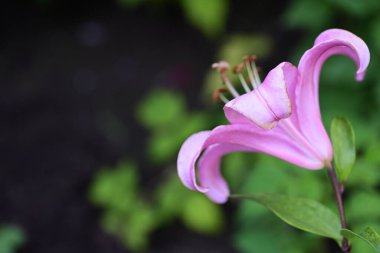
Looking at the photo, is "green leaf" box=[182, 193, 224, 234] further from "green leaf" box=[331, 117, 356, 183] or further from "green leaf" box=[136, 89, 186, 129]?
"green leaf" box=[331, 117, 356, 183]

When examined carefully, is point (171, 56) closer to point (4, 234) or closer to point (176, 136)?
point (176, 136)

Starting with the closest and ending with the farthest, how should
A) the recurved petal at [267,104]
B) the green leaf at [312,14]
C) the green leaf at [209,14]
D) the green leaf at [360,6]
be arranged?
the recurved petal at [267,104] → the green leaf at [360,6] → the green leaf at [312,14] → the green leaf at [209,14]

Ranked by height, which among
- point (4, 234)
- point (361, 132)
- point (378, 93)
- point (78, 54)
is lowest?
point (361, 132)

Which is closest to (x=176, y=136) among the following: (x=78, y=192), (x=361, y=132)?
(x=78, y=192)

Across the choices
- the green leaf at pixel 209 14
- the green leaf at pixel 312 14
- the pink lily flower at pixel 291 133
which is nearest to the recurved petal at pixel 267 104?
the pink lily flower at pixel 291 133

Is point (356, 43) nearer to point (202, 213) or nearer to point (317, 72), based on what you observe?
point (317, 72)

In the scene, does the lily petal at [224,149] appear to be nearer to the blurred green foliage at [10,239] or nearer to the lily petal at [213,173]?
the lily petal at [213,173]
